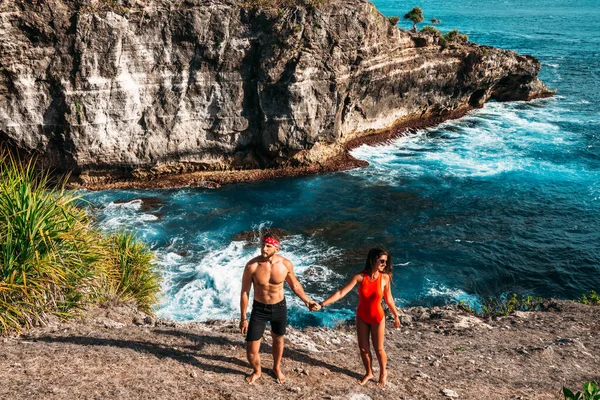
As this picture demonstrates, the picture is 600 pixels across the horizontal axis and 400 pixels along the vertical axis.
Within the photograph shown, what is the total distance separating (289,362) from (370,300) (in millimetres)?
2217

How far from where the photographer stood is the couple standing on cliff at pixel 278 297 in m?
8.37

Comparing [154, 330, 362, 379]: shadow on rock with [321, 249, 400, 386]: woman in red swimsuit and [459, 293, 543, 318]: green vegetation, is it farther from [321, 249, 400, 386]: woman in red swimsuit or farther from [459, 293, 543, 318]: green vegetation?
[459, 293, 543, 318]: green vegetation

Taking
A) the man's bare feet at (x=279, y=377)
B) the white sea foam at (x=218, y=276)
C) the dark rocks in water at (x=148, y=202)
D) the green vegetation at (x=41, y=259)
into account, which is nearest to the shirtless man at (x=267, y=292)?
the man's bare feet at (x=279, y=377)

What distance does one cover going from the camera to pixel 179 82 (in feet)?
92.6

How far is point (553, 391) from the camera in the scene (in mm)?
9852

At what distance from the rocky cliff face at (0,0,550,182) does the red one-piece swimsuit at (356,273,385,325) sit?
2141 centimetres

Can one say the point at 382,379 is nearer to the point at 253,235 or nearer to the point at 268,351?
the point at 268,351

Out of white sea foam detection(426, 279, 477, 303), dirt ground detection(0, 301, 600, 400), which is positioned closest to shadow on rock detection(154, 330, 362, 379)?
dirt ground detection(0, 301, 600, 400)

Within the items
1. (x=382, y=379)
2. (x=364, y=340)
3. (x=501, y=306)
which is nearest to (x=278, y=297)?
(x=364, y=340)

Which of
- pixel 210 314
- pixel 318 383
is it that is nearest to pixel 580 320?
pixel 318 383

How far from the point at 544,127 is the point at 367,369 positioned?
3564cm

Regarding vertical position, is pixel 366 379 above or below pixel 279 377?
below

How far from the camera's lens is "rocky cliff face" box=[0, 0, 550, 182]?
85.4 ft

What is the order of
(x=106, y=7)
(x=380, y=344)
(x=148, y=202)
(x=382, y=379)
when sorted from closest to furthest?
(x=380, y=344)
(x=382, y=379)
(x=106, y=7)
(x=148, y=202)
